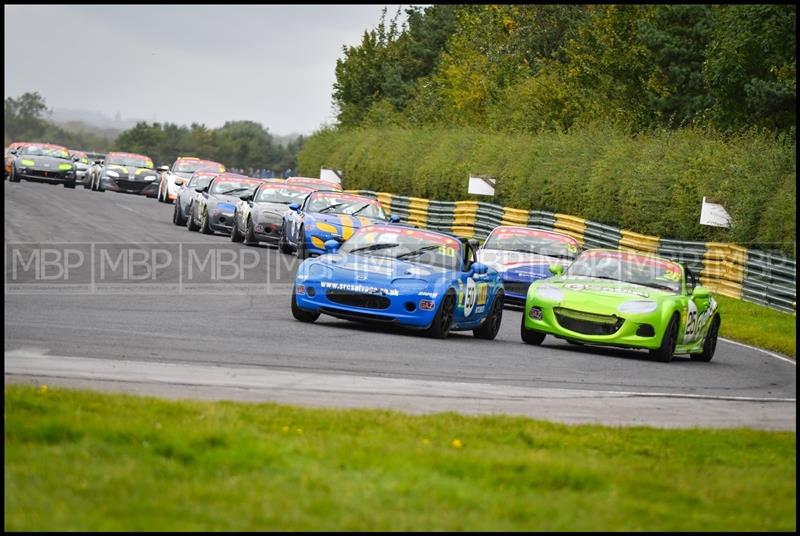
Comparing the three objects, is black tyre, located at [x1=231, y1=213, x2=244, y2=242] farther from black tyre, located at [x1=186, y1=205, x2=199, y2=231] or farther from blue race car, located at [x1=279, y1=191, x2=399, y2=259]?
black tyre, located at [x1=186, y1=205, x2=199, y2=231]

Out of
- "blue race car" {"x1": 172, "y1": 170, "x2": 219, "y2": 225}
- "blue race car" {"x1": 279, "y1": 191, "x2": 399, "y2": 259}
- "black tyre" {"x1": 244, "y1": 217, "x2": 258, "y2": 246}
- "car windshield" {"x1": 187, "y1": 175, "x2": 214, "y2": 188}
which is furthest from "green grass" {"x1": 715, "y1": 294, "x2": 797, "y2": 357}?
"car windshield" {"x1": 187, "y1": 175, "x2": 214, "y2": 188}

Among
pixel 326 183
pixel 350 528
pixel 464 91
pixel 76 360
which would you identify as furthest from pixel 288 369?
pixel 464 91

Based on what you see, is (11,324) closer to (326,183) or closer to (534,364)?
(534,364)

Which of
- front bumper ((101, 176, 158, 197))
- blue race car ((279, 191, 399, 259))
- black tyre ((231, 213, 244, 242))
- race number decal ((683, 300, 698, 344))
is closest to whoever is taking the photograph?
race number decal ((683, 300, 698, 344))

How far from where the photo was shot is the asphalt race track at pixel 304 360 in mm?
10875

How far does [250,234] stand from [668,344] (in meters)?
14.9

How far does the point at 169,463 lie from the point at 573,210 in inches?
1321

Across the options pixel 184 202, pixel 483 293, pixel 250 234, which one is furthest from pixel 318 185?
pixel 483 293

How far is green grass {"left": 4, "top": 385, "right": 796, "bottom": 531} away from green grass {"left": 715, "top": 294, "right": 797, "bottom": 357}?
1102cm

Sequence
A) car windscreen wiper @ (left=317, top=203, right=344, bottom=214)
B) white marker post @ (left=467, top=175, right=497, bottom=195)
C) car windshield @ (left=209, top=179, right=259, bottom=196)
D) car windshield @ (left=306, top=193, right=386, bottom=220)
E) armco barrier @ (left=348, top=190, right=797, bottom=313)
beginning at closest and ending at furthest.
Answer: armco barrier @ (left=348, top=190, right=797, bottom=313)
car windscreen wiper @ (left=317, top=203, right=344, bottom=214)
car windshield @ (left=306, top=193, right=386, bottom=220)
car windshield @ (left=209, top=179, right=259, bottom=196)
white marker post @ (left=467, top=175, right=497, bottom=195)

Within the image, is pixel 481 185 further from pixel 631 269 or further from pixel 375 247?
pixel 375 247

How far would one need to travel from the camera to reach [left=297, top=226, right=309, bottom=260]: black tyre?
1063 inches

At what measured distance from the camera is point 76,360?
11.3 meters

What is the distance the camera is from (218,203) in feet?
107
